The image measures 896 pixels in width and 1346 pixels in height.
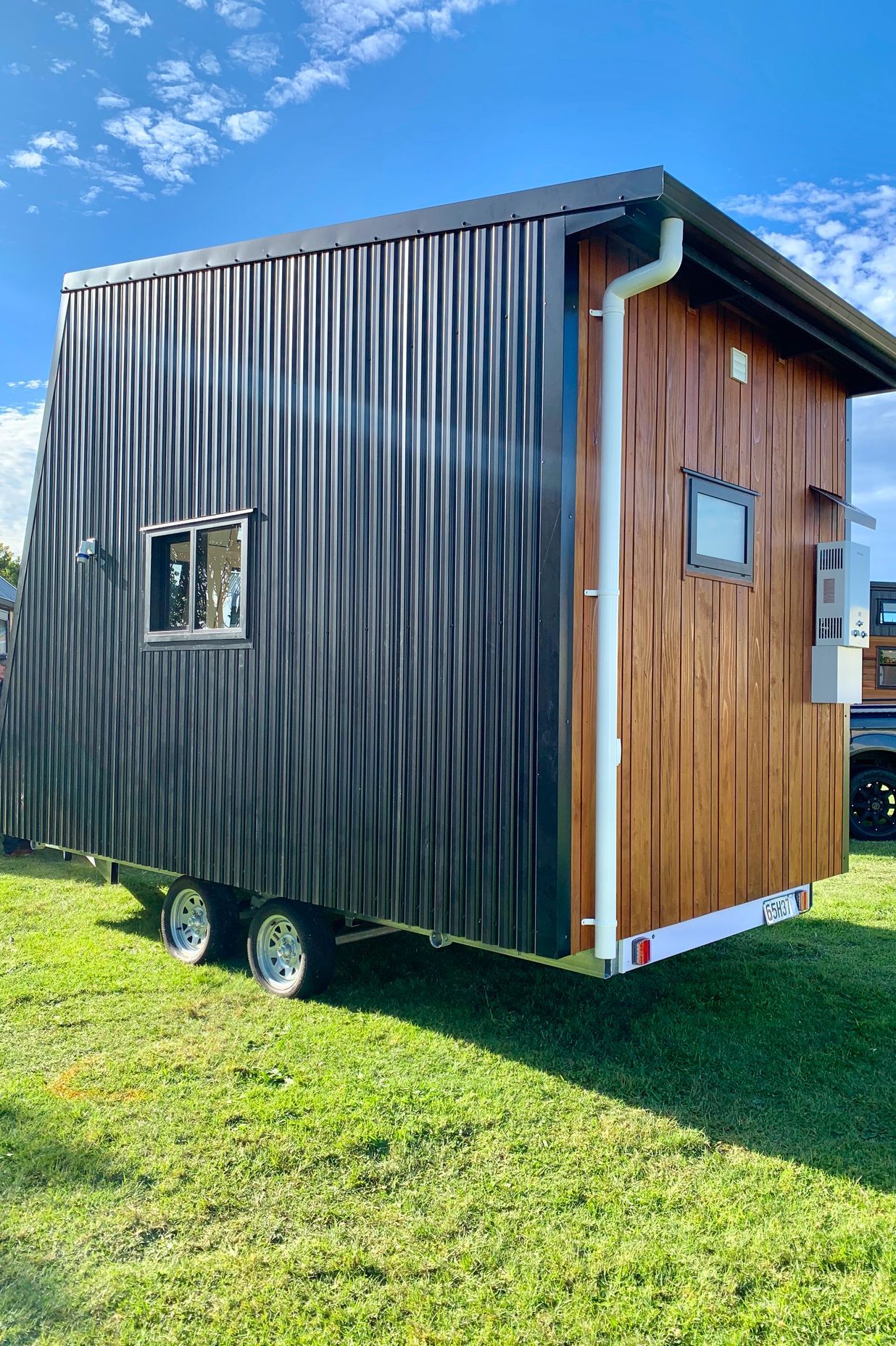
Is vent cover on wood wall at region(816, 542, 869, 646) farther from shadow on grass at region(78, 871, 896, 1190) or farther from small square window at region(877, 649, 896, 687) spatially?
small square window at region(877, 649, 896, 687)

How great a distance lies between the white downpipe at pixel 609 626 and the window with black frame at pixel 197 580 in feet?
7.35

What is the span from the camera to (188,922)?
19.4 feet

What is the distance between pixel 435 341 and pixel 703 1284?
12.2 ft

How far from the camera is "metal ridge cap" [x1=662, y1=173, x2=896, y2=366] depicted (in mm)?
3629

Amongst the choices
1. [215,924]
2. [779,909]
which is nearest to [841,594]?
[779,909]

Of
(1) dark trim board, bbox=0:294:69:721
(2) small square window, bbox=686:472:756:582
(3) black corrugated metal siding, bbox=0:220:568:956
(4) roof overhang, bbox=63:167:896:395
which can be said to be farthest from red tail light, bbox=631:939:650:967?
(1) dark trim board, bbox=0:294:69:721

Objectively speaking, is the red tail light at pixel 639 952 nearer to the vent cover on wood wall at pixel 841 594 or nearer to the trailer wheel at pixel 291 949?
the trailer wheel at pixel 291 949

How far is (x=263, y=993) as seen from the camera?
5086 millimetres

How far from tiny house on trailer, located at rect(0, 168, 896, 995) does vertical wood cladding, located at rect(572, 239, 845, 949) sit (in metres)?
0.02

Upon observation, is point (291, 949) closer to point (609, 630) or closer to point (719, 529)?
point (609, 630)

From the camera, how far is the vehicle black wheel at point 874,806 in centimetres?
999

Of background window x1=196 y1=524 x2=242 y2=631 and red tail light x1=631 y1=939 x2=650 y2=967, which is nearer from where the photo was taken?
red tail light x1=631 y1=939 x2=650 y2=967

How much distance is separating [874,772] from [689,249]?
24.6 ft

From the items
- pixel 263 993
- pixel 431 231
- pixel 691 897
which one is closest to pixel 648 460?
pixel 431 231
